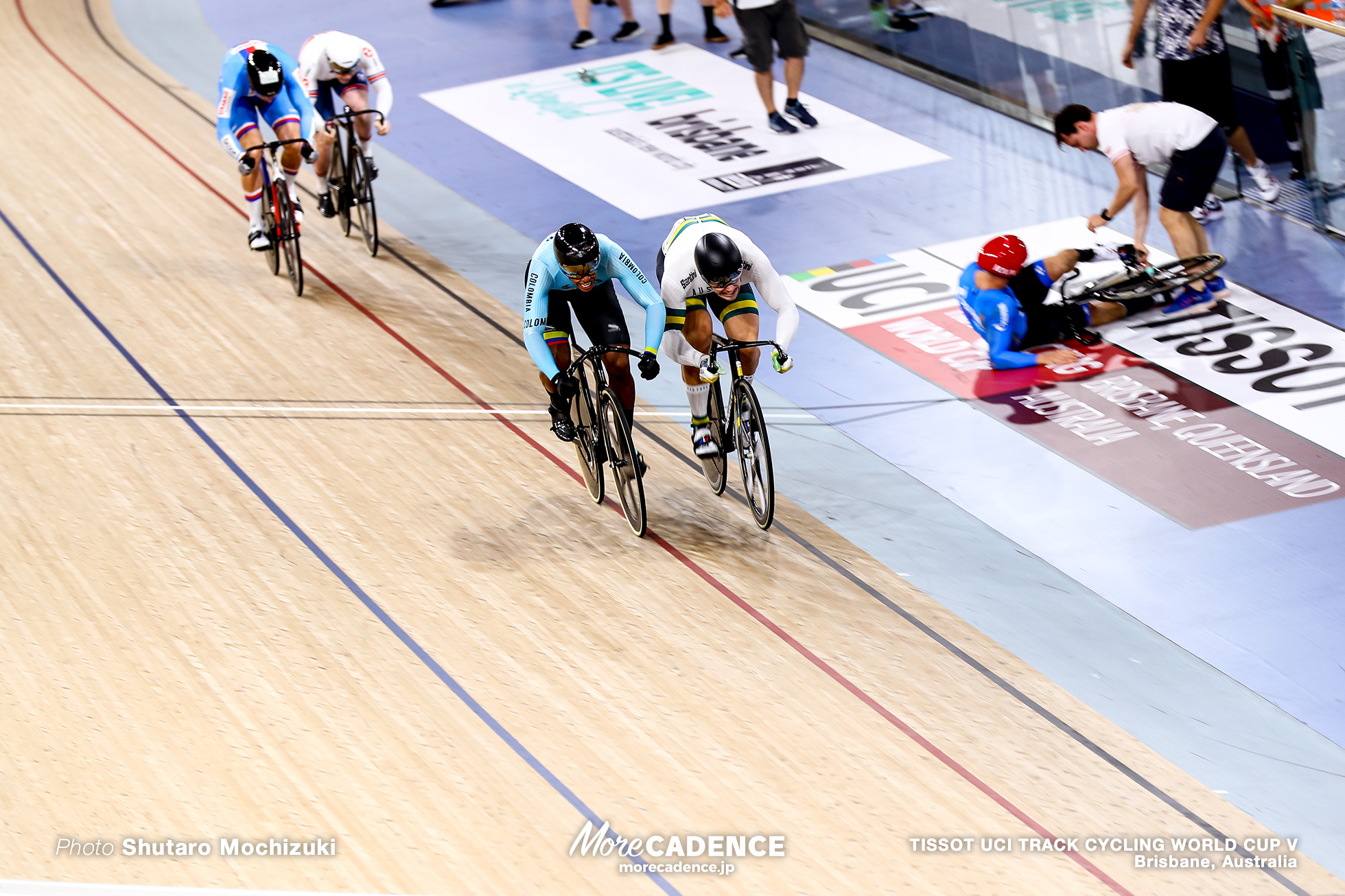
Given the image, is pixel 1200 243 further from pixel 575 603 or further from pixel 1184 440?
pixel 575 603

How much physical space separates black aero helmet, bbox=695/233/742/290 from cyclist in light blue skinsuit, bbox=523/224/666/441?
26 cm

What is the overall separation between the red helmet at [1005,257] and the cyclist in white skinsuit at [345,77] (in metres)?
3.51

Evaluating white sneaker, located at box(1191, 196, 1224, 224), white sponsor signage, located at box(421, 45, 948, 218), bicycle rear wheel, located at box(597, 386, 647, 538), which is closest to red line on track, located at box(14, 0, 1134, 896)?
bicycle rear wheel, located at box(597, 386, 647, 538)

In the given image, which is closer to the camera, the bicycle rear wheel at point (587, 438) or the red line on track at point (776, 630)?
the red line on track at point (776, 630)

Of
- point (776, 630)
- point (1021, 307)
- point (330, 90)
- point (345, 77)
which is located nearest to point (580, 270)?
point (776, 630)

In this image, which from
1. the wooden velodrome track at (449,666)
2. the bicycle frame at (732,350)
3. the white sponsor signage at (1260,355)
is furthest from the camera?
the white sponsor signage at (1260,355)

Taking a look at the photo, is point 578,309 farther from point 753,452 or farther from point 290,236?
point 290,236

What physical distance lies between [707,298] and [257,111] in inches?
138

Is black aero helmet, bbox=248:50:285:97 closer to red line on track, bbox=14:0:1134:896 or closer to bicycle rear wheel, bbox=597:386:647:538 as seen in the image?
red line on track, bbox=14:0:1134:896

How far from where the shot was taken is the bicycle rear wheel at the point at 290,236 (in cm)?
731

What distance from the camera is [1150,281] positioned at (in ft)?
21.9

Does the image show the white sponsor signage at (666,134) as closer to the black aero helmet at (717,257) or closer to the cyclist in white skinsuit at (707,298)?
the cyclist in white skinsuit at (707,298)

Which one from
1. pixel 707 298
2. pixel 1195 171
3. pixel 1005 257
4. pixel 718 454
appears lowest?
pixel 718 454

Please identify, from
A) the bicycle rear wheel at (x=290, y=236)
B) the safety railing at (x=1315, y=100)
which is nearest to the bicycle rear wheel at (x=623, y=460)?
the bicycle rear wheel at (x=290, y=236)
